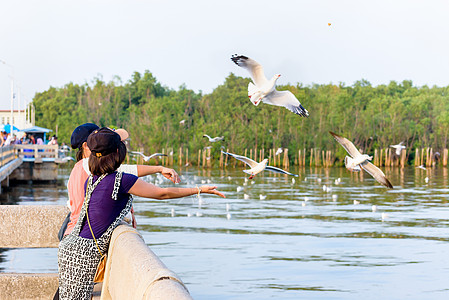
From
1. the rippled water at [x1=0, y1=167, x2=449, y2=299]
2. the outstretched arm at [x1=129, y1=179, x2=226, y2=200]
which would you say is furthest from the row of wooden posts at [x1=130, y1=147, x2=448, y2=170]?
the outstretched arm at [x1=129, y1=179, x2=226, y2=200]

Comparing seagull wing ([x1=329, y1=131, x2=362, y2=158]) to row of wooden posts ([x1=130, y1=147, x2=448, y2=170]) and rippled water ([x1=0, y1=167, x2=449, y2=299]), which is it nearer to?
rippled water ([x1=0, y1=167, x2=449, y2=299])

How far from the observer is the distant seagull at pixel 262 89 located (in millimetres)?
13141

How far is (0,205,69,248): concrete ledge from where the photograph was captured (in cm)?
716

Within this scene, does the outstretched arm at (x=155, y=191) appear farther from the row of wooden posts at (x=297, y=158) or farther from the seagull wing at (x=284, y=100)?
the row of wooden posts at (x=297, y=158)

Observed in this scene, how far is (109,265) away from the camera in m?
5.26

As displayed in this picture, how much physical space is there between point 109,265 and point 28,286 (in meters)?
1.85

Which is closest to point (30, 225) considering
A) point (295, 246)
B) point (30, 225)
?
point (30, 225)

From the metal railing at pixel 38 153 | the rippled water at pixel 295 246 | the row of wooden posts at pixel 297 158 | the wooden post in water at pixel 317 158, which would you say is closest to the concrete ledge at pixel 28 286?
the rippled water at pixel 295 246

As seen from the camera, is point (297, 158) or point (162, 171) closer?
point (162, 171)

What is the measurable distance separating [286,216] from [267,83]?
16.9m

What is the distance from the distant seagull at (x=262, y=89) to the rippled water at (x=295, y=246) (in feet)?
11.8

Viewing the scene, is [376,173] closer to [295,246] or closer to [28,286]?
[295,246]

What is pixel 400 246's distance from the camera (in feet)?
73.2

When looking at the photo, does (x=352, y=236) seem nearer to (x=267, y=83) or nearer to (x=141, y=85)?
(x=267, y=83)
